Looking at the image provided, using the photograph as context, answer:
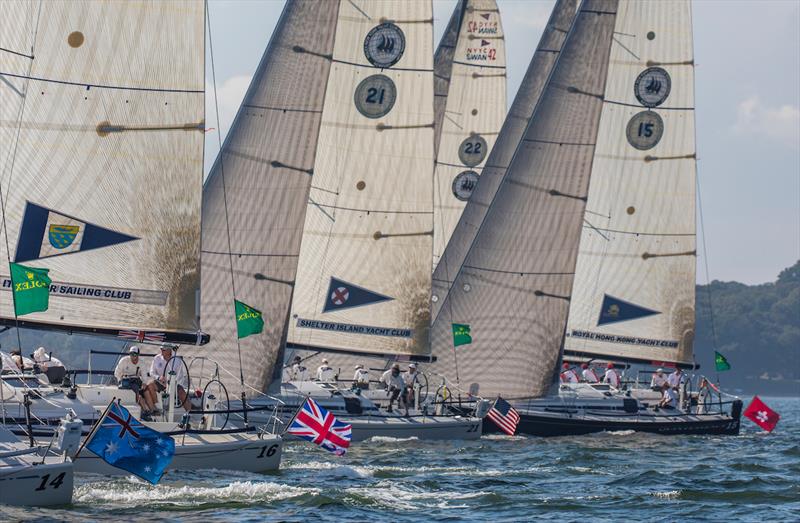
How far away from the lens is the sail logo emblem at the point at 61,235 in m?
27.3

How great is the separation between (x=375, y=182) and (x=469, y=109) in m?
12.2

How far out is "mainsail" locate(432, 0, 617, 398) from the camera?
139ft

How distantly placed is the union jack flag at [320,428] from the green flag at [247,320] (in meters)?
9.42

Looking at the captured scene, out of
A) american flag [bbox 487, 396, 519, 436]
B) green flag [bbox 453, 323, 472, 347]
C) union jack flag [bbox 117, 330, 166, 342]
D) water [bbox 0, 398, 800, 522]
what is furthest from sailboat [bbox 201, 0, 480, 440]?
union jack flag [bbox 117, 330, 166, 342]

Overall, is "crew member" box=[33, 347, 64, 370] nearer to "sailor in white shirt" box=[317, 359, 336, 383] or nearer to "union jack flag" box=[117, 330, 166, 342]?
"union jack flag" box=[117, 330, 166, 342]

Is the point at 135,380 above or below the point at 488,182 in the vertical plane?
below

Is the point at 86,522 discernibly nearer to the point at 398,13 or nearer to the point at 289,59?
the point at 289,59

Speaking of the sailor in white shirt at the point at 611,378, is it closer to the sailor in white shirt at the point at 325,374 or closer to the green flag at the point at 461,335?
the green flag at the point at 461,335

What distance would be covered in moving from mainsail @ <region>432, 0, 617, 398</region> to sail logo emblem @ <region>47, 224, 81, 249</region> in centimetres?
1743

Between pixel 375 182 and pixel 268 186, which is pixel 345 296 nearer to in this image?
pixel 375 182

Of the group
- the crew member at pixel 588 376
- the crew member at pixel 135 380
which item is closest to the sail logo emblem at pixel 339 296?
the crew member at pixel 588 376

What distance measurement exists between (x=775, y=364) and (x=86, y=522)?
534 ft

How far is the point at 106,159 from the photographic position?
91.6 ft

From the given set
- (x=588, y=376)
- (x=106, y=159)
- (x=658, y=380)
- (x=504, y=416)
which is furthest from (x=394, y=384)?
(x=106, y=159)
